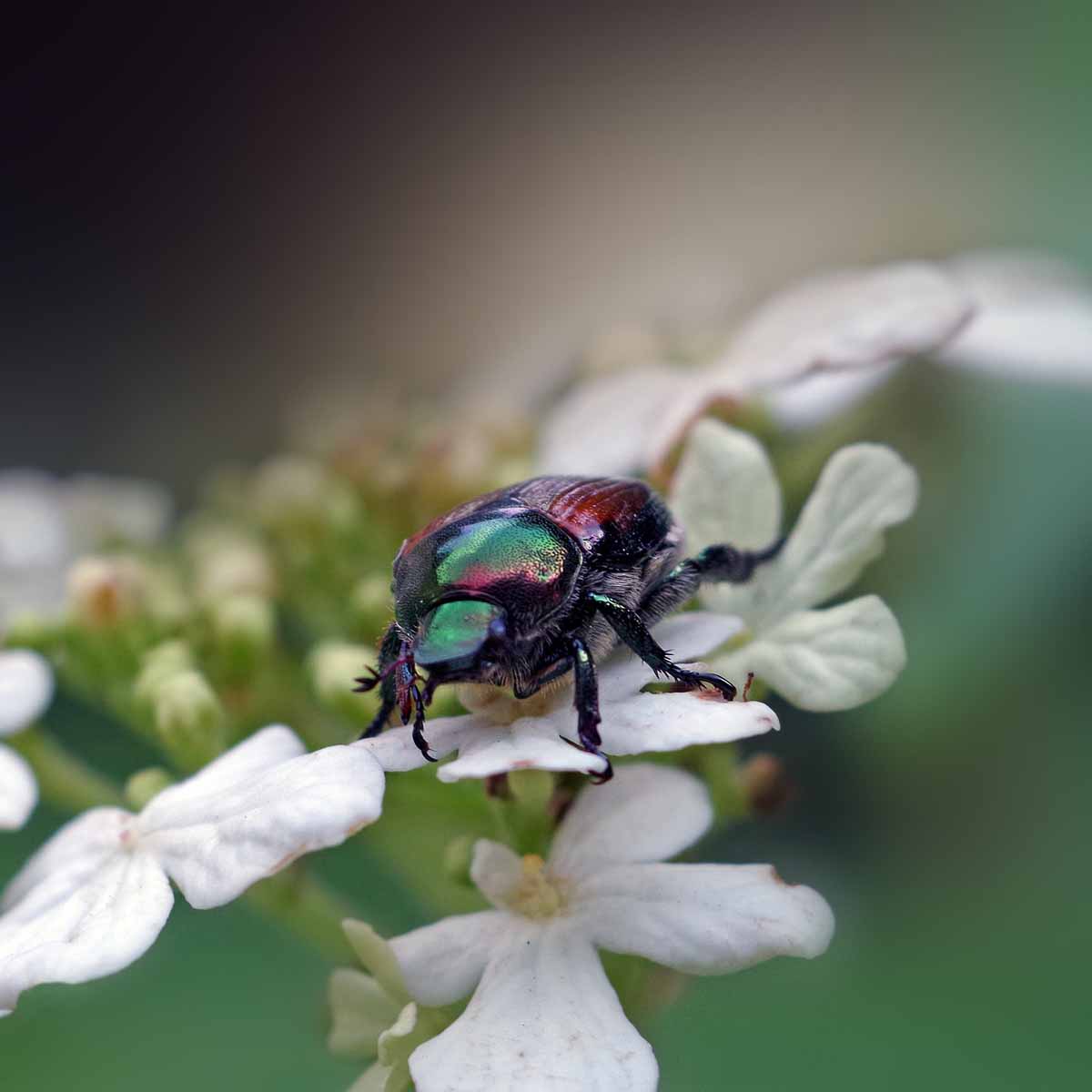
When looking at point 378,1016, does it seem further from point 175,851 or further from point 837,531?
point 837,531

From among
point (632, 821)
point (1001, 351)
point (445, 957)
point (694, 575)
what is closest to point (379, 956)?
point (445, 957)

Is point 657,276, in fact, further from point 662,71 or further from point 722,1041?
point 722,1041

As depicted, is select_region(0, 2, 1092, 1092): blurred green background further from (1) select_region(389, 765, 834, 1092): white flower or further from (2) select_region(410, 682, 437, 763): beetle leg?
(2) select_region(410, 682, 437, 763): beetle leg

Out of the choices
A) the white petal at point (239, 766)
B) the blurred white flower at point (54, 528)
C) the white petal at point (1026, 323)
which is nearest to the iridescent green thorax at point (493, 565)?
the white petal at point (239, 766)

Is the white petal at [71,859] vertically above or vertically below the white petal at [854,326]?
below

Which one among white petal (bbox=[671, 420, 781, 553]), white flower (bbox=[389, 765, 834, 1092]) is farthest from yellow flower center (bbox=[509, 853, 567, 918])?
white petal (bbox=[671, 420, 781, 553])

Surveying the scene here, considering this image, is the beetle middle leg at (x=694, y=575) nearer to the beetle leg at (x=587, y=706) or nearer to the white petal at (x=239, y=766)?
the beetle leg at (x=587, y=706)
